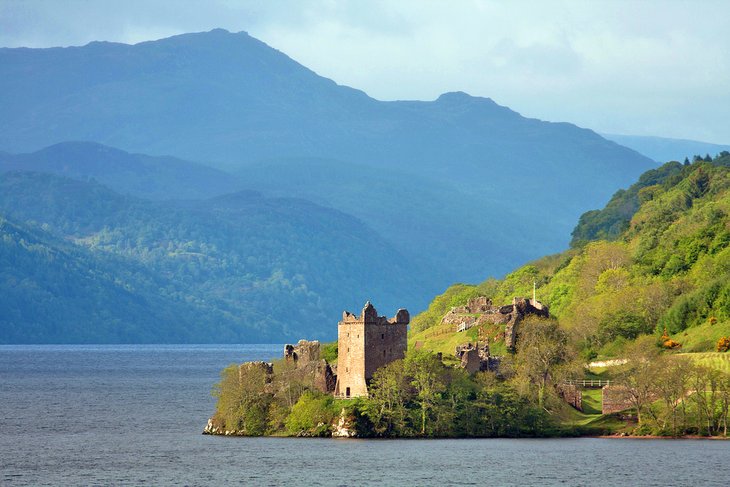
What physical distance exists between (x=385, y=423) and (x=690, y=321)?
51.8m

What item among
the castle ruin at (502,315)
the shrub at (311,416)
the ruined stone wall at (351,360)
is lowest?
the shrub at (311,416)

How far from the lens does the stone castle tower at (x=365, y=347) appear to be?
118m

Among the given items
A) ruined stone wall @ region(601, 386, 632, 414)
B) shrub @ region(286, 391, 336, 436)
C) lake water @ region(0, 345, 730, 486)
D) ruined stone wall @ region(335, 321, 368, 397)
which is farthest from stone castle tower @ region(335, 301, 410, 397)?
ruined stone wall @ region(601, 386, 632, 414)

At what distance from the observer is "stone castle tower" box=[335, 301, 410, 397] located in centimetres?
11812

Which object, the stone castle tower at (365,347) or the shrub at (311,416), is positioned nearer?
the shrub at (311,416)

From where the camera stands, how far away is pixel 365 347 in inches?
4658

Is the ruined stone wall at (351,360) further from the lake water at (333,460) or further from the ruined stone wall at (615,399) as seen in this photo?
the ruined stone wall at (615,399)

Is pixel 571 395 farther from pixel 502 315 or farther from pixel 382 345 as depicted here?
pixel 502 315

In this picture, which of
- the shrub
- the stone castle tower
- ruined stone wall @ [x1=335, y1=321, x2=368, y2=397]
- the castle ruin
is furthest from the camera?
the castle ruin

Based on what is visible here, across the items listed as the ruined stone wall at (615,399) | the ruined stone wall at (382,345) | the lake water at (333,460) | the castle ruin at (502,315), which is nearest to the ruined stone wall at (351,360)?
the ruined stone wall at (382,345)

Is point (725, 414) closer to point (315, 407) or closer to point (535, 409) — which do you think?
point (535, 409)

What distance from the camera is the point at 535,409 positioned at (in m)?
120

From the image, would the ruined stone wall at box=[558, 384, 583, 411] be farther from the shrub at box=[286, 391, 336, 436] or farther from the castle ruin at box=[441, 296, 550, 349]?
the shrub at box=[286, 391, 336, 436]

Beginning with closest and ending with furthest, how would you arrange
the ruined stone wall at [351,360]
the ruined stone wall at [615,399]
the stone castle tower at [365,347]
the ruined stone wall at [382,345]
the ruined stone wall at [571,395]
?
the ruined stone wall at [351,360]
the stone castle tower at [365,347]
the ruined stone wall at [382,345]
the ruined stone wall at [615,399]
the ruined stone wall at [571,395]
